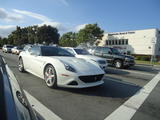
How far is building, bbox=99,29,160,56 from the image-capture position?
37.6 meters

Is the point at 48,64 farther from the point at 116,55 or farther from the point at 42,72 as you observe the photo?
the point at 116,55

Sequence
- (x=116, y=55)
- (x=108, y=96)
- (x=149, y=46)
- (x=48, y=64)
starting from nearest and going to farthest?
(x=108, y=96)
(x=48, y=64)
(x=116, y=55)
(x=149, y=46)

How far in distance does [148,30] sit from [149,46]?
4.35 m

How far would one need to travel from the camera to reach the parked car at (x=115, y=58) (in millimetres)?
11461

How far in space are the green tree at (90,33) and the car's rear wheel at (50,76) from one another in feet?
128

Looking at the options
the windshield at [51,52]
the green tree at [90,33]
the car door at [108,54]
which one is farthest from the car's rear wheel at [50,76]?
the green tree at [90,33]

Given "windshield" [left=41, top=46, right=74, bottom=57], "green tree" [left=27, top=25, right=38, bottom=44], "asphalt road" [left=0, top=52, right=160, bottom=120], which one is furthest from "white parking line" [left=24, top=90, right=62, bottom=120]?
"green tree" [left=27, top=25, right=38, bottom=44]

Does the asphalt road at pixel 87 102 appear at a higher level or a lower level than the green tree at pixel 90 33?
lower

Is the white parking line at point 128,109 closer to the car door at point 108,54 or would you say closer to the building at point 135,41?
the car door at point 108,54

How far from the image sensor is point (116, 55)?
38.6 feet

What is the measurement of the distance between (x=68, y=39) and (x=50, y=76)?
62415mm

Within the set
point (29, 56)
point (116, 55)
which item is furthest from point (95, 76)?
point (116, 55)

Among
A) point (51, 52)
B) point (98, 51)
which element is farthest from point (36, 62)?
point (98, 51)

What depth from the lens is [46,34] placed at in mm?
60250
